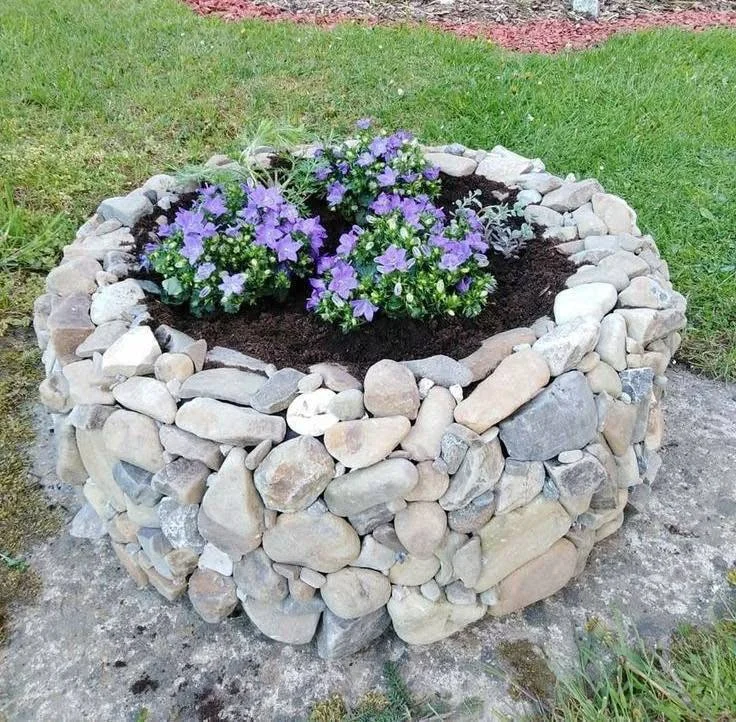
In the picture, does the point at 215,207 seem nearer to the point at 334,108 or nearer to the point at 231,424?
the point at 231,424

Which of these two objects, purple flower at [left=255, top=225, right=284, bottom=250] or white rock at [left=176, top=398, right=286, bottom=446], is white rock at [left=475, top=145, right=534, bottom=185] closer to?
purple flower at [left=255, top=225, right=284, bottom=250]

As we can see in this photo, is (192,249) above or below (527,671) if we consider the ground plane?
above

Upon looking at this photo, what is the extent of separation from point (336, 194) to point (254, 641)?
136 cm

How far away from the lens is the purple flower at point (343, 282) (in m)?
2.08

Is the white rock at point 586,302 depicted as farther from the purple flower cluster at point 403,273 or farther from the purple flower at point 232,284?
the purple flower at point 232,284

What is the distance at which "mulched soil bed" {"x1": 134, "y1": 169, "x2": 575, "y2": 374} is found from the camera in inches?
80.8

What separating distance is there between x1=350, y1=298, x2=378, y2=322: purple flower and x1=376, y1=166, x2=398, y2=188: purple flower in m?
0.55

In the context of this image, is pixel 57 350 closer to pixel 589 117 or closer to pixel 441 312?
pixel 441 312

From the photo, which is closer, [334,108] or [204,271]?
[204,271]

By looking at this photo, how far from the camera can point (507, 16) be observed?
6176mm

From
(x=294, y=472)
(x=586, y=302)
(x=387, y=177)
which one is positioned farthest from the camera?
(x=387, y=177)

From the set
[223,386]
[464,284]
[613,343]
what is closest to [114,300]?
[223,386]

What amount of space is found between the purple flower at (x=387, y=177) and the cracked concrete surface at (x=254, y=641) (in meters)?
1.26

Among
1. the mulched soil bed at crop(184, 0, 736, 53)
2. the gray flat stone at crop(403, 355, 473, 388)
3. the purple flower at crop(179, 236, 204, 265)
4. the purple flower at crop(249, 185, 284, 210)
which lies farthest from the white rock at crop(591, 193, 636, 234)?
the mulched soil bed at crop(184, 0, 736, 53)
